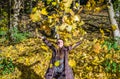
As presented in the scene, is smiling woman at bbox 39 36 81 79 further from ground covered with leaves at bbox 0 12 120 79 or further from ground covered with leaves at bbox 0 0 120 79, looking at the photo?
ground covered with leaves at bbox 0 12 120 79

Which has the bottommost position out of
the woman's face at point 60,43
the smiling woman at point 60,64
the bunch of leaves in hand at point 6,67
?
the bunch of leaves in hand at point 6,67

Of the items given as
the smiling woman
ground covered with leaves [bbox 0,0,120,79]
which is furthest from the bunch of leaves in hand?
the smiling woman

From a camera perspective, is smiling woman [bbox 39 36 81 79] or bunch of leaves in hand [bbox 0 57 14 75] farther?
bunch of leaves in hand [bbox 0 57 14 75]

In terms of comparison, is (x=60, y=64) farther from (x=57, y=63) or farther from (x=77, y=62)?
(x=77, y=62)

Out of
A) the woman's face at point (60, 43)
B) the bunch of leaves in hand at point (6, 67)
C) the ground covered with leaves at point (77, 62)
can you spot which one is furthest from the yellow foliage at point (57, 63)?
the bunch of leaves in hand at point (6, 67)

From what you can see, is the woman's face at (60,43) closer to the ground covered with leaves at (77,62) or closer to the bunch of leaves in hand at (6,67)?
the ground covered with leaves at (77,62)

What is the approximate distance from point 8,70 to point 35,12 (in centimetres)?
513

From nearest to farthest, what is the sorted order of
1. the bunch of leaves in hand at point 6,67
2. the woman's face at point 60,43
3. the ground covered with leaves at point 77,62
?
1. the woman's face at point 60,43
2. the ground covered with leaves at point 77,62
3. the bunch of leaves in hand at point 6,67

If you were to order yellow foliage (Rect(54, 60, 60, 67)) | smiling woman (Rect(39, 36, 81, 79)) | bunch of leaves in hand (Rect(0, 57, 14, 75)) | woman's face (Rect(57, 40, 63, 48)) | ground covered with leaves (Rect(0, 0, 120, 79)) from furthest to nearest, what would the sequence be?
bunch of leaves in hand (Rect(0, 57, 14, 75)), ground covered with leaves (Rect(0, 0, 120, 79)), smiling woman (Rect(39, 36, 81, 79)), yellow foliage (Rect(54, 60, 60, 67)), woman's face (Rect(57, 40, 63, 48))

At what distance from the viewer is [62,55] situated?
6543 millimetres

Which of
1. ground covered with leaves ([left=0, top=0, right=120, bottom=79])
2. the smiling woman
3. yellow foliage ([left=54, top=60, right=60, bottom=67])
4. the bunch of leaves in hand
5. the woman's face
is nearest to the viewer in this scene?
the woman's face

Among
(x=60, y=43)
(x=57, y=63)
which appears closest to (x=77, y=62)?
(x=57, y=63)

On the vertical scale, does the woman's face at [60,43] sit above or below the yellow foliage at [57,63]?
above

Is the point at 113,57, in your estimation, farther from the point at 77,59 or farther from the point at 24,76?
the point at 24,76
